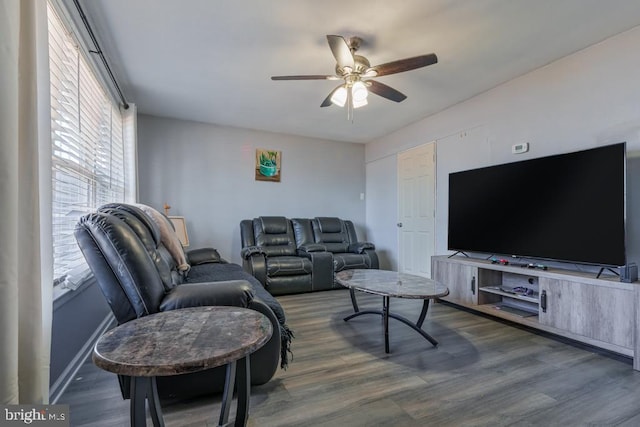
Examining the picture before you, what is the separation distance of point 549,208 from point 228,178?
410 centimetres

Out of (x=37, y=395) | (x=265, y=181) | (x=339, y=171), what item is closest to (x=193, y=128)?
(x=265, y=181)

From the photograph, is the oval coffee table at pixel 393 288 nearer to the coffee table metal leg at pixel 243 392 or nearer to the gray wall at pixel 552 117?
the coffee table metal leg at pixel 243 392

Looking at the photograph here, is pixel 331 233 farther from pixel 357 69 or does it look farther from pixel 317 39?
pixel 317 39

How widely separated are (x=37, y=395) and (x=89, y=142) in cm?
199

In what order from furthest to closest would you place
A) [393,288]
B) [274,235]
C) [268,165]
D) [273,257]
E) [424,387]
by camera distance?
[268,165] → [274,235] → [273,257] → [393,288] → [424,387]

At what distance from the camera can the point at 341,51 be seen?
2049mm

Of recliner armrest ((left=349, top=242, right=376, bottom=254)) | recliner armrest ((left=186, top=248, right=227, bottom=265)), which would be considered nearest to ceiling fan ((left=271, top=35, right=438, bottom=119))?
recliner armrest ((left=186, top=248, right=227, bottom=265))

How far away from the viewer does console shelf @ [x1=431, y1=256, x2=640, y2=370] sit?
78.0 inches

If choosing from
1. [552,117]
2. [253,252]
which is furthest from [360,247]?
[552,117]

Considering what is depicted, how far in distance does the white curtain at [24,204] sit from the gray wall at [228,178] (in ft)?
11.0

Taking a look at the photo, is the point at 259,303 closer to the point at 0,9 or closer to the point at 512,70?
the point at 0,9

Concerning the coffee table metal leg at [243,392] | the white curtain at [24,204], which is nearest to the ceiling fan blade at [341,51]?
the white curtain at [24,204]

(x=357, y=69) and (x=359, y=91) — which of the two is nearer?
(x=357, y=69)

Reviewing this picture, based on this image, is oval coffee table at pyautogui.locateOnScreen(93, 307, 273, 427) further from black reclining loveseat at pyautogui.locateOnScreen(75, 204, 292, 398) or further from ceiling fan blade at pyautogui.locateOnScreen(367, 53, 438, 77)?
ceiling fan blade at pyautogui.locateOnScreen(367, 53, 438, 77)
